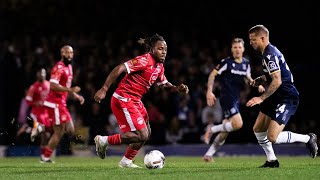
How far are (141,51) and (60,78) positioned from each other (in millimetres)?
8118

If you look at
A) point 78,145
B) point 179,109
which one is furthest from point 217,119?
point 78,145

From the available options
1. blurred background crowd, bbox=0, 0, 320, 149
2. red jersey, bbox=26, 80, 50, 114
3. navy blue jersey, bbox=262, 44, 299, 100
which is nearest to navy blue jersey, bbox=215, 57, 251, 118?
navy blue jersey, bbox=262, 44, 299, 100

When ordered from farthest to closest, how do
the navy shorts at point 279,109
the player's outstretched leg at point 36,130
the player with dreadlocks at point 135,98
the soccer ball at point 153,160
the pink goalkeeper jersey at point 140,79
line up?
the player's outstretched leg at point 36,130, the pink goalkeeper jersey at point 140,79, the player with dreadlocks at point 135,98, the soccer ball at point 153,160, the navy shorts at point 279,109

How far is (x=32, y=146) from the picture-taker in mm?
20484

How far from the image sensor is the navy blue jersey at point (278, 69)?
11078 millimetres

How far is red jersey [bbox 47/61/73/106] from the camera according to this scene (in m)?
15.2

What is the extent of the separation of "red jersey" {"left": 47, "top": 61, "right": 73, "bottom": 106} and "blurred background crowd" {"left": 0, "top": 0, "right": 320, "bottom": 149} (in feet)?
11.9

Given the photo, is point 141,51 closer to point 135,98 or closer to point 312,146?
point 135,98

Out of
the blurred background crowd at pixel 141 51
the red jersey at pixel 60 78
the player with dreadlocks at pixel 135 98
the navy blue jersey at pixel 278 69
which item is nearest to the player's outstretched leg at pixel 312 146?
the navy blue jersey at pixel 278 69

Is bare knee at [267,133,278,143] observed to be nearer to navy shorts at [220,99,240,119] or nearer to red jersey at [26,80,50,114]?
navy shorts at [220,99,240,119]

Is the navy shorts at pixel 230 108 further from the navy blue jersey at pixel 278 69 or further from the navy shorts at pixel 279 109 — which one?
the navy blue jersey at pixel 278 69

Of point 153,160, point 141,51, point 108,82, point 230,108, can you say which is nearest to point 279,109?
point 153,160

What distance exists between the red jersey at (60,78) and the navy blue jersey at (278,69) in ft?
17.0

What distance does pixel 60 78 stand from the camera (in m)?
15.3
